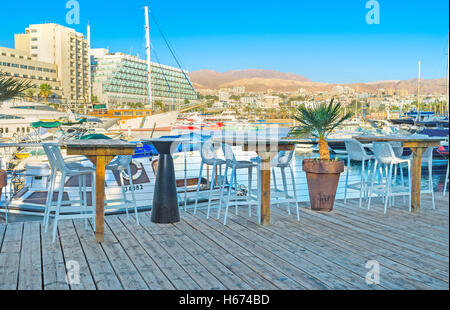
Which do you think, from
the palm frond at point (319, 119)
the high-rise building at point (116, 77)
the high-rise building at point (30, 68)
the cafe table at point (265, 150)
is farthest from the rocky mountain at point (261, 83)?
the high-rise building at point (116, 77)

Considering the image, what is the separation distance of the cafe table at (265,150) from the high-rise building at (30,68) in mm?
47252

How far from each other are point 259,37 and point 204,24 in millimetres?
2779

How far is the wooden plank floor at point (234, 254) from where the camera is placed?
2777mm

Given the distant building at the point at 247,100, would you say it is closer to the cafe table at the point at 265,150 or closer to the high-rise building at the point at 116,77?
the cafe table at the point at 265,150

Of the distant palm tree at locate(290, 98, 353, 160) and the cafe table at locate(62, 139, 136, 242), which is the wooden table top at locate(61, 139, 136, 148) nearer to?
the cafe table at locate(62, 139, 136, 242)

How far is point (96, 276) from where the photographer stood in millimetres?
2854

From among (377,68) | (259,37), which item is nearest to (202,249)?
(377,68)

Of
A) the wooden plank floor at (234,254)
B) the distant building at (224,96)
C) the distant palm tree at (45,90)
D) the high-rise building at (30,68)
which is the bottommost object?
the wooden plank floor at (234,254)

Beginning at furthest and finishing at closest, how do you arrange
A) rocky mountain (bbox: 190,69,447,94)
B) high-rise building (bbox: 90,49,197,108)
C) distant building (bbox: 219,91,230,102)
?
high-rise building (bbox: 90,49,197,108) → distant building (bbox: 219,91,230,102) → rocky mountain (bbox: 190,69,447,94)

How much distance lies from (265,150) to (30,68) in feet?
224

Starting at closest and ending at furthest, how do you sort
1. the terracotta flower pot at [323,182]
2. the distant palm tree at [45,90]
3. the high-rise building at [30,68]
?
the terracotta flower pot at [323,182] → the high-rise building at [30,68] → the distant palm tree at [45,90]

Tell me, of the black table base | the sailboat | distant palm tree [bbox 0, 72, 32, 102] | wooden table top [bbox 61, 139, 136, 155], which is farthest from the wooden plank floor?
the sailboat

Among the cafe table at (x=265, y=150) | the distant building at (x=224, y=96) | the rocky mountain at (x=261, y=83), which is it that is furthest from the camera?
the distant building at (x=224, y=96)

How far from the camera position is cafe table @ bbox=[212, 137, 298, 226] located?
14.0ft
